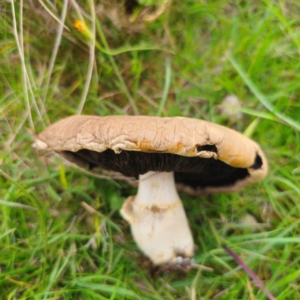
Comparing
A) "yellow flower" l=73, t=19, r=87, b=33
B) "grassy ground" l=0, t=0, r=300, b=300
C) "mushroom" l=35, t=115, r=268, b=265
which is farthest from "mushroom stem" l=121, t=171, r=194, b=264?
"yellow flower" l=73, t=19, r=87, b=33

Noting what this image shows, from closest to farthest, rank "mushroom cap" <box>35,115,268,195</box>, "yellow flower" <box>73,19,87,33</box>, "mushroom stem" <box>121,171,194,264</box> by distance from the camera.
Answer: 1. "mushroom cap" <box>35,115,268,195</box>
2. "mushroom stem" <box>121,171,194,264</box>
3. "yellow flower" <box>73,19,87,33</box>

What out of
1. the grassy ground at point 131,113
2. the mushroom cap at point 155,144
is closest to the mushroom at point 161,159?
the mushroom cap at point 155,144

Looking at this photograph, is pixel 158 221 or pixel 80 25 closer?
pixel 158 221

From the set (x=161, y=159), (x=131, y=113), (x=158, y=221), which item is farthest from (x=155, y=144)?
(x=131, y=113)

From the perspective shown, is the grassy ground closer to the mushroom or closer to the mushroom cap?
the mushroom

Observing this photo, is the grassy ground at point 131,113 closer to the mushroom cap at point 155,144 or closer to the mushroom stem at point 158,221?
the mushroom stem at point 158,221

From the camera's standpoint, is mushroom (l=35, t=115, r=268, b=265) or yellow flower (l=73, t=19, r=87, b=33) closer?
mushroom (l=35, t=115, r=268, b=265)

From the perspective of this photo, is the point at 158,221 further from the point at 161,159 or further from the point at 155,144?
the point at 155,144
